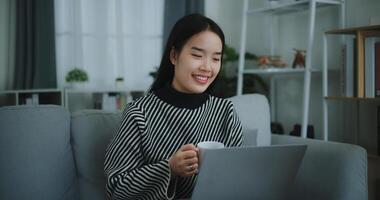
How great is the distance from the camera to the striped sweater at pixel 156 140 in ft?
3.84

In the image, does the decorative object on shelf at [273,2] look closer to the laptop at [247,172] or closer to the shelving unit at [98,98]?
the shelving unit at [98,98]

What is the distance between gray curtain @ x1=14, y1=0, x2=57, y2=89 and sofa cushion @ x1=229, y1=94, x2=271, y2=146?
2.17 metres

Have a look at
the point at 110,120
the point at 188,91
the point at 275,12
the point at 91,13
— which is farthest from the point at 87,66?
the point at 188,91

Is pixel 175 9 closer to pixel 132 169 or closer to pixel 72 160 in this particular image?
pixel 72 160

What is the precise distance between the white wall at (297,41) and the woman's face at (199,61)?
132 centimetres

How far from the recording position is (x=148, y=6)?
3.95m

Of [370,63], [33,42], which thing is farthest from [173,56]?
[33,42]

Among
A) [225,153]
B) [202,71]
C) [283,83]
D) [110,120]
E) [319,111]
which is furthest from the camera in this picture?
[283,83]

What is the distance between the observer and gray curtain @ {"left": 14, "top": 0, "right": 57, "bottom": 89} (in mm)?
3479

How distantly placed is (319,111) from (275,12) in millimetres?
758

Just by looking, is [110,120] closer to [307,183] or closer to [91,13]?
[307,183]

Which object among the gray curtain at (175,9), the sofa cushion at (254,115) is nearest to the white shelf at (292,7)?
the gray curtain at (175,9)

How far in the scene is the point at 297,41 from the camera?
10.8ft

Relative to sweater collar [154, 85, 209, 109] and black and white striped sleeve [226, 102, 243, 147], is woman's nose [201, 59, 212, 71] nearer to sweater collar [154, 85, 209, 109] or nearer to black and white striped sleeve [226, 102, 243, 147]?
sweater collar [154, 85, 209, 109]
